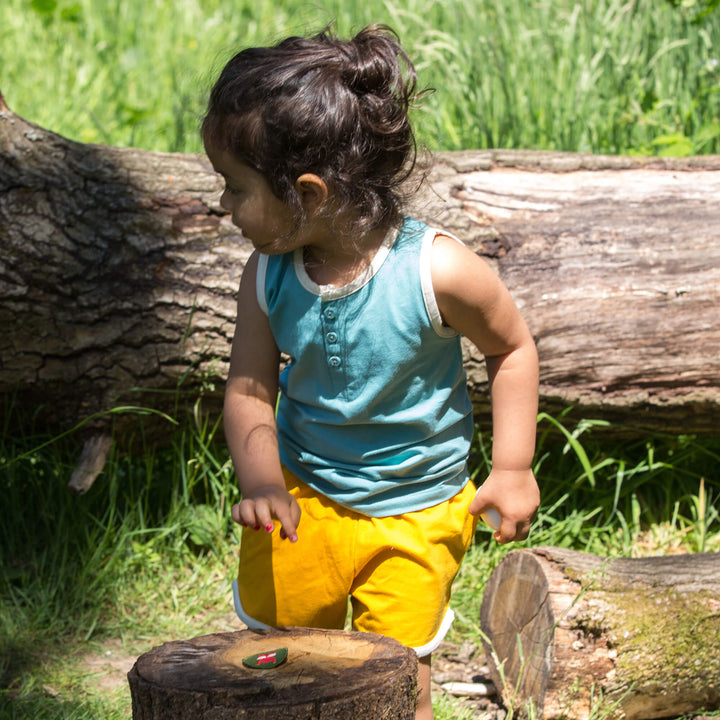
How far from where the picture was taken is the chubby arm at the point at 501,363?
5.60ft

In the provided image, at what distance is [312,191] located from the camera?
1674mm

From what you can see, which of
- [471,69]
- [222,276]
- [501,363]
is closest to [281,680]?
[501,363]

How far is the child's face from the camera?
166cm

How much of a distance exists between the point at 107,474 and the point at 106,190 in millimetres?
868

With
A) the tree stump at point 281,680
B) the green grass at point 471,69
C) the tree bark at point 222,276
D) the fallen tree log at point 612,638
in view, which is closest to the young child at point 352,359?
the tree stump at point 281,680

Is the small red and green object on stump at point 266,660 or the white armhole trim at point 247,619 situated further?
the white armhole trim at point 247,619

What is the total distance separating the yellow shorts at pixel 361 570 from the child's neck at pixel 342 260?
472 millimetres

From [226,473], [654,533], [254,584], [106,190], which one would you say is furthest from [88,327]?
[654,533]

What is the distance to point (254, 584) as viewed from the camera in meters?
1.90

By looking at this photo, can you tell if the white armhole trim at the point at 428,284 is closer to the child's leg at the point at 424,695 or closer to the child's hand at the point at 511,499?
the child's hand at the point at 511,499

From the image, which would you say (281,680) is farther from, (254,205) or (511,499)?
(254,205)

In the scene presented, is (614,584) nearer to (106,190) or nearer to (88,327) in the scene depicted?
(88,327)

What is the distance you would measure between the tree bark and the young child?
69 cm

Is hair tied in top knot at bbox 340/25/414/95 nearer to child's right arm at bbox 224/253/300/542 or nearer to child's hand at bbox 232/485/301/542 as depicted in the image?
child's right arm at bbox 224/253/300/542
